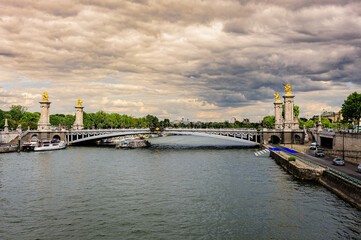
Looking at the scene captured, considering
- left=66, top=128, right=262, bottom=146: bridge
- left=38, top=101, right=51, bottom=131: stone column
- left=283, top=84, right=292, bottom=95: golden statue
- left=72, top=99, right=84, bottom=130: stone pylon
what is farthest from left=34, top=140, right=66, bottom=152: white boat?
left=283, top=84, right=292, bottom=95: golden statue

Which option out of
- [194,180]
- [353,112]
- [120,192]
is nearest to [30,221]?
[120,192]

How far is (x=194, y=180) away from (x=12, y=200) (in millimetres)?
19339

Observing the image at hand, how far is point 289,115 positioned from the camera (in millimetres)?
85000

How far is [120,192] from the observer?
31797 mm

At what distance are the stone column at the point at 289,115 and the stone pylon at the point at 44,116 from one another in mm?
68610

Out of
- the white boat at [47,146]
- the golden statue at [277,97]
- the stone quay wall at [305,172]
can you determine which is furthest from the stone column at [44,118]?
the stone quay wall at [305,172]

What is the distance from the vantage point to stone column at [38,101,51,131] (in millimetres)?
93688

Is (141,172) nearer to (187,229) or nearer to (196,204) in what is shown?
(196,204)

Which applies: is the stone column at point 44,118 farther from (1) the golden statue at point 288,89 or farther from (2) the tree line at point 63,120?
(1) the golden statue at point 288,89

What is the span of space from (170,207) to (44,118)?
80008 mm

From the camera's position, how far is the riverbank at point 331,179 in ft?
82.8

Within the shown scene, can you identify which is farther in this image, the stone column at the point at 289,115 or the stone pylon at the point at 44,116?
the stone pylon at the point at 44,116

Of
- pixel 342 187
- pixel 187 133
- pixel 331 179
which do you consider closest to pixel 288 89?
pixel 187 133

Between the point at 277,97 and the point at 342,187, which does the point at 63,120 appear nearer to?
the point at 277,97
